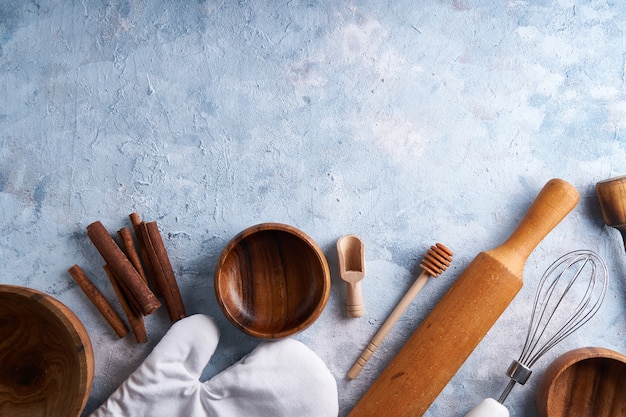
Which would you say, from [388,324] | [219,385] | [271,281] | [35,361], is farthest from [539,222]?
[35,361]

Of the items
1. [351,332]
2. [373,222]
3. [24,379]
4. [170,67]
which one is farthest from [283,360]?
[170,67]

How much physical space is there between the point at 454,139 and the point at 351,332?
0.35 meters

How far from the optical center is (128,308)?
919 millimetres

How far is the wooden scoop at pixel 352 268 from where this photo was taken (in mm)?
918

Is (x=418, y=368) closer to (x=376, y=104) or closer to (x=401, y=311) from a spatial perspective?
(x=401, y=311)

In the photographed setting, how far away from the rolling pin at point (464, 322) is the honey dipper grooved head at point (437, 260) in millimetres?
44

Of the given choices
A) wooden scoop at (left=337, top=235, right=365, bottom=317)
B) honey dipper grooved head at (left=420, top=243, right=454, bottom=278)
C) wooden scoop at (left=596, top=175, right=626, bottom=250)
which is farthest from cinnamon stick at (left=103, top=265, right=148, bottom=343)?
wooden scoop at (left=596, top=175, right=626, bottom=250)

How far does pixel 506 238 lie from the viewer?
3.17ft

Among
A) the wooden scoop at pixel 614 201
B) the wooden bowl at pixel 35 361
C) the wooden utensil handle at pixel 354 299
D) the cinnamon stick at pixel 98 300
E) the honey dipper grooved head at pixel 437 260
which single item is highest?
the wooden scoop at pixel 614 201

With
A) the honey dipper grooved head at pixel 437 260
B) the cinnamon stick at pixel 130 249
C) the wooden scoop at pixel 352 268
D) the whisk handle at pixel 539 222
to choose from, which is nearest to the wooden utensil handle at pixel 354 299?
the wooden scoop at pixel 352 268

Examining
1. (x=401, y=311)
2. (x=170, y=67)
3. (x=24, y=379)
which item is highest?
(x=170, y=67)

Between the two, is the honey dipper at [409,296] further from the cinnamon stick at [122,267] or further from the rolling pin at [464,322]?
the cinnamon stick at [122,267]

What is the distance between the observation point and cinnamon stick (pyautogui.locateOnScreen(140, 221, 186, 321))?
36.0 inches

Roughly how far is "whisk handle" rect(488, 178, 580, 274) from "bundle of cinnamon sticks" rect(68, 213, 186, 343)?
0.49 meters
